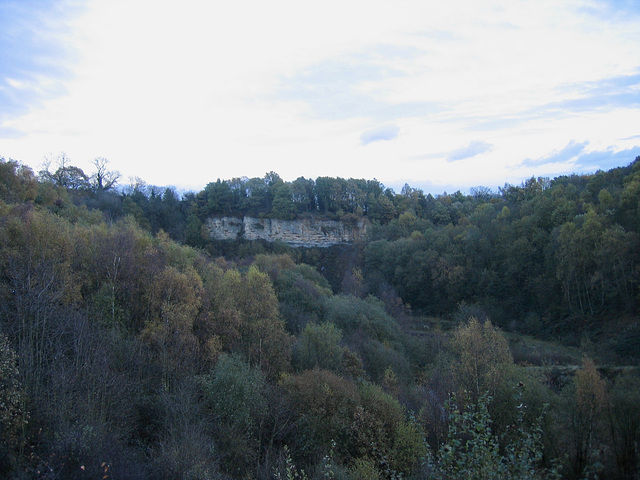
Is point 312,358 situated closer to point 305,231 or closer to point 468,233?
point 468,233

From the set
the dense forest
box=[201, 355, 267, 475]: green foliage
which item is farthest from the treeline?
box=[201, 355, 267, 475]: green foliage

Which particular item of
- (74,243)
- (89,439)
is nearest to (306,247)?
(74,243)

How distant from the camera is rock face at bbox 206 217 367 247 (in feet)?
222

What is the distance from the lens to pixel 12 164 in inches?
1118

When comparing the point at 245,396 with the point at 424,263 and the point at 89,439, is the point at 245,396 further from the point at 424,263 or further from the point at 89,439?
the point at 424,263

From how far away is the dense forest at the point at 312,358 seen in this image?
917 cm

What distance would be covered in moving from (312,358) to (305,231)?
46.9 m

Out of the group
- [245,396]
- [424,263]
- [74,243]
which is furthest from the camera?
[424,263]

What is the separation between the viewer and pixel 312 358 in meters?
21.8

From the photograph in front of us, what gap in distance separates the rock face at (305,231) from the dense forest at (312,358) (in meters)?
22.0

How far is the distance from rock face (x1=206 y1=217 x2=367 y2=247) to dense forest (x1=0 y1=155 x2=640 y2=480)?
22.0 meters

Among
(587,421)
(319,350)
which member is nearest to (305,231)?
(319,350)

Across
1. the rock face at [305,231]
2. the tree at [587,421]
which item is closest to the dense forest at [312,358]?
the tree at [587,421]

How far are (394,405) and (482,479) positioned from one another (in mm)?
8891
